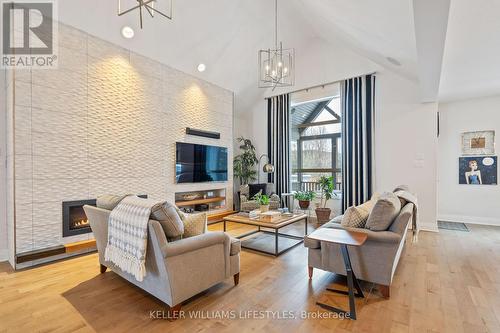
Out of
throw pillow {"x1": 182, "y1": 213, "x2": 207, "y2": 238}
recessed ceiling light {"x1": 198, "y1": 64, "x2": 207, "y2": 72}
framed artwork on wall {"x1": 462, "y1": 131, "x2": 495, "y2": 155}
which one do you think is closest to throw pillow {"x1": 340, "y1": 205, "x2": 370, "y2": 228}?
throw pillow {"x1": 182, "y1": 213, "x2": 207, "y2": 238}

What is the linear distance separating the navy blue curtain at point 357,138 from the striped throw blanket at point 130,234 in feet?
15.2

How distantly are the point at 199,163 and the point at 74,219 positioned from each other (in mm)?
2527

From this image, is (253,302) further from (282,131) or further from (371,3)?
(282,131)

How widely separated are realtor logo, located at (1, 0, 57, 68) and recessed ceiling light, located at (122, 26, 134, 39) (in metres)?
0.89

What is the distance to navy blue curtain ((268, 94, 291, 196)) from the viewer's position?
6.62 metres

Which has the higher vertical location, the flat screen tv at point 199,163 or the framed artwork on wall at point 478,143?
the framed artwork on wall at point 478,143

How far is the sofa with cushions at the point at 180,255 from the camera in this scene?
→ 6.35 ft

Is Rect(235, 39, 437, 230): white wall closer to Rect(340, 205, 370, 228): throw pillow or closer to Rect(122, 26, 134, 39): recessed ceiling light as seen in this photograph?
Rect(340, 205, 370, 228): throw pillow

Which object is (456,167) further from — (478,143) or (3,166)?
(3,166)

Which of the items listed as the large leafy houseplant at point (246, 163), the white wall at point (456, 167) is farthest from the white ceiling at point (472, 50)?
the large leafy houseplant at point (246, 163)

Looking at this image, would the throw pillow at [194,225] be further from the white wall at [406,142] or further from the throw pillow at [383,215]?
the white wall at [406,142]

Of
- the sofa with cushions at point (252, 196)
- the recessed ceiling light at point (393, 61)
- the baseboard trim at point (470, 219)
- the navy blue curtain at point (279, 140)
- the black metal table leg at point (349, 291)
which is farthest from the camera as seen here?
the navy blue curtain at point (279, 140)

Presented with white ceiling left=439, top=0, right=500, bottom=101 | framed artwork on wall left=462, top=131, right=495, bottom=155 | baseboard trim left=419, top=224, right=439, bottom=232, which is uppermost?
white ceiling left=439, top=0, right=500, bottom=101

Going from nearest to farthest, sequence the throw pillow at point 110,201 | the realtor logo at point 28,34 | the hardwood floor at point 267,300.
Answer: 1. the hardwood floor at point 267,300
2. the throw pillow at point 110,201
3. the realtor logo at point 28,34
